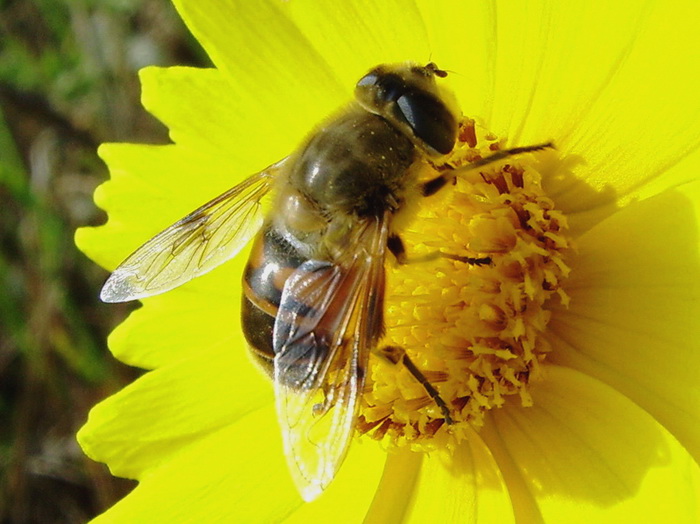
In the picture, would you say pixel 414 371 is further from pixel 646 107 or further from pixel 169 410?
pixel 169 410

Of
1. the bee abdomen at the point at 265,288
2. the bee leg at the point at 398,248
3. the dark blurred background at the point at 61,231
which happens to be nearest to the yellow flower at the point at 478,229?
the bee leg at the point at 398,248

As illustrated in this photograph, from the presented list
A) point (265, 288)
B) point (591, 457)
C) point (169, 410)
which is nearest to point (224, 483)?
point (169, 410)

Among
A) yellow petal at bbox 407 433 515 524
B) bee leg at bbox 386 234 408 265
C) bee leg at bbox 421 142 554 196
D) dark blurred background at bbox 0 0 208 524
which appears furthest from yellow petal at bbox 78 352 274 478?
dark blurred background at bbox 0 0 208 524

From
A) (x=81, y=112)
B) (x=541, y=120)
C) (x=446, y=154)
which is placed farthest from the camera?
(x=81, y=112)

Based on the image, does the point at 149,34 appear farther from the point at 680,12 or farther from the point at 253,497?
the point at 680,12

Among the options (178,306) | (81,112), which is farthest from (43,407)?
(178,306)

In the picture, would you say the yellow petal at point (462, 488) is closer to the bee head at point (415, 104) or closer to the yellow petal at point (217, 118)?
the bee head at point (415, 104)

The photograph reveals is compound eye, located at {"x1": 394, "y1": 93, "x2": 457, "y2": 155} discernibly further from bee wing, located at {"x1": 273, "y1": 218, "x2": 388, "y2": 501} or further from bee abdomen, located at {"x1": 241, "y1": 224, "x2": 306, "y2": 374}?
bee abdomen, located at {"x1": 241, "y1": 224, "x2": 306, "y2": 374}
